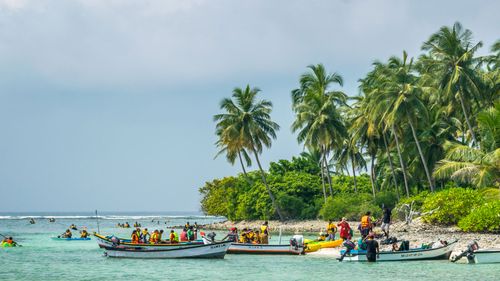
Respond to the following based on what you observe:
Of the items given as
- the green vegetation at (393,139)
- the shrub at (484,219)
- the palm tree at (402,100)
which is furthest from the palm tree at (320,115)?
the shrub at (484,219)

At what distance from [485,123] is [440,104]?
15.6 m

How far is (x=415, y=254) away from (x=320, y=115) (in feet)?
102

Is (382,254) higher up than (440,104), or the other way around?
(440,104)

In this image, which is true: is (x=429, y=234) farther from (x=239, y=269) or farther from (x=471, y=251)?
(x=239, y=269)

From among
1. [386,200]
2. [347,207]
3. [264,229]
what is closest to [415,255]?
[264,229]

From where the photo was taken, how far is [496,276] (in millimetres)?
24703

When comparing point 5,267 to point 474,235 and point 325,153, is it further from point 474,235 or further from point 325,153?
point 325,153

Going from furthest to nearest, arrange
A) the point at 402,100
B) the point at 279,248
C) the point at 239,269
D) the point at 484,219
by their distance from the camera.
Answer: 1. the point at 402,100
2. the point at 484,219
3. the point at 279,248
4. the point at 239,269

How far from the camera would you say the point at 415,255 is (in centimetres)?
3023

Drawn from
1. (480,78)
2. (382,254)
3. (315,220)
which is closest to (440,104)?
(480,78)

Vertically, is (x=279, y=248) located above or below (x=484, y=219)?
below

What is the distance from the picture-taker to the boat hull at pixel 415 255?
98.6 ft

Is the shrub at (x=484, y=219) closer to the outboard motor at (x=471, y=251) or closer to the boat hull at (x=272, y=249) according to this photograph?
the outboard motor at (x=471, y=251)

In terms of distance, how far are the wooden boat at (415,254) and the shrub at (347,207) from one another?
27669 millimetres
